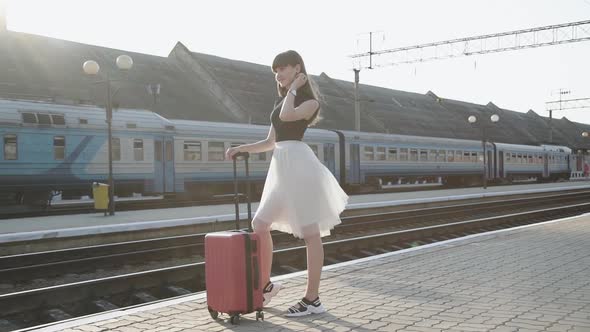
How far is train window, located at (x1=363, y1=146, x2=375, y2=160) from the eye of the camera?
95.1 ft

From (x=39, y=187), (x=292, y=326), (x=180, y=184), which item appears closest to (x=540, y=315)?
(x=292, y=326)

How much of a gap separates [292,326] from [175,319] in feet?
3.14

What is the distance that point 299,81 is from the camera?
15.5 ft

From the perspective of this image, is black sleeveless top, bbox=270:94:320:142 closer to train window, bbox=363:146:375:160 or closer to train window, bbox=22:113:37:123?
train window, bbox=22:113:37:123

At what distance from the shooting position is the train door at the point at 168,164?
20891 millimetres

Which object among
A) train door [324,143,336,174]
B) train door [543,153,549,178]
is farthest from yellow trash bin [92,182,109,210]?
train door [543,153,549,178]

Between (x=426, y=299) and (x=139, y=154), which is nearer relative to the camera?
(x=426, y=299)

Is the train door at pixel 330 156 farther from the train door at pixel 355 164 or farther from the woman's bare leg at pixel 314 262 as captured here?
the woman's bare leg at pixel 314 262

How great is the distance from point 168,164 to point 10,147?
5332 millimetres

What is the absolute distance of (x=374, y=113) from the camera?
53.7 metres

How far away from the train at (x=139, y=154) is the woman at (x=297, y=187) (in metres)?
14.5

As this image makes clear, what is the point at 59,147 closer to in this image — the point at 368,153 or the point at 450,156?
the point at 368,153

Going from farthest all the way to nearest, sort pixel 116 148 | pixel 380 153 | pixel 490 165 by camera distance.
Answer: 1. pixel 490 165
2. pixel 380 153
3. pixel 116 148

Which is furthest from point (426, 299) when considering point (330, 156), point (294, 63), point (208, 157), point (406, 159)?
point (406, 159)
